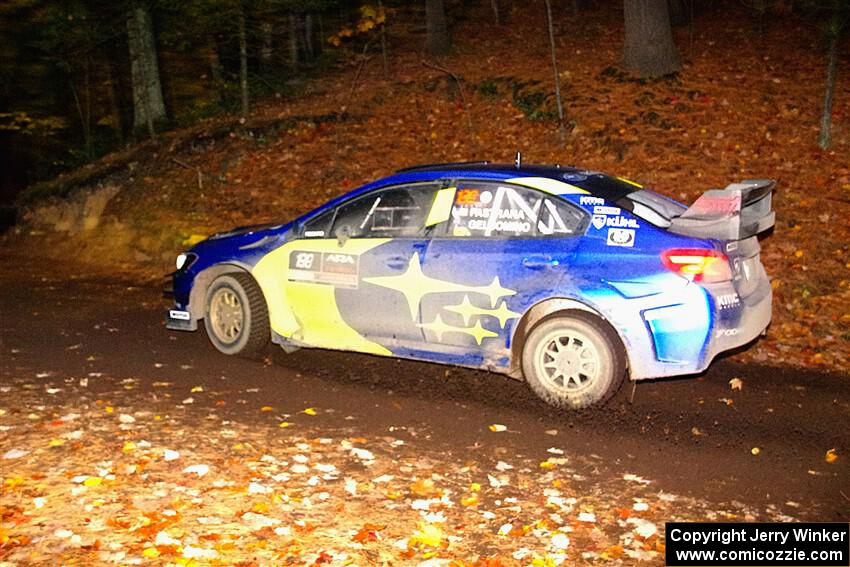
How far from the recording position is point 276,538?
425 centimetres

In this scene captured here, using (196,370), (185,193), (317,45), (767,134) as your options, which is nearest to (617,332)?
(196,370)

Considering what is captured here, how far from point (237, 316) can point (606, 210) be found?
11.4 feet

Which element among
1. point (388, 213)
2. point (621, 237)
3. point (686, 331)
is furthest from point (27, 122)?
point (686, 331)

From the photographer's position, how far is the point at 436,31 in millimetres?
19547

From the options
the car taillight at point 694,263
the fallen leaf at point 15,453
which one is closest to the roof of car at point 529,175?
the car taillight at point 694,263

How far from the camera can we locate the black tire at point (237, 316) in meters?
7.67

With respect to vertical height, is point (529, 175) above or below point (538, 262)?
above

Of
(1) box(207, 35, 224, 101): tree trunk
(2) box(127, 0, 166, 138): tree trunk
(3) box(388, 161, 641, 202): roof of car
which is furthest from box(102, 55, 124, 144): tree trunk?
(3) box(388, 161, 641, 202): roof of car

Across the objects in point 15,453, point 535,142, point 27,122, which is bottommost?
point 15,453

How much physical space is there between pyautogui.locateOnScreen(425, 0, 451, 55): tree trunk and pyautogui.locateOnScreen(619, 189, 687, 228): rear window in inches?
532

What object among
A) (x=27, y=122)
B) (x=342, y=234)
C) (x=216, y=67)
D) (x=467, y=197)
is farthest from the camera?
(x=27, y=122)

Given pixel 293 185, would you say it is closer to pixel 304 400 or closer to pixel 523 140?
pixel 523 140

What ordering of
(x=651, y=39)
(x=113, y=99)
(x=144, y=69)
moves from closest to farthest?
(x=651, y=39) < (x=144, y=69) < (x=113, y=99)

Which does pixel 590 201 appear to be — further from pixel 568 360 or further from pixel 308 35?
pixel 308 35
